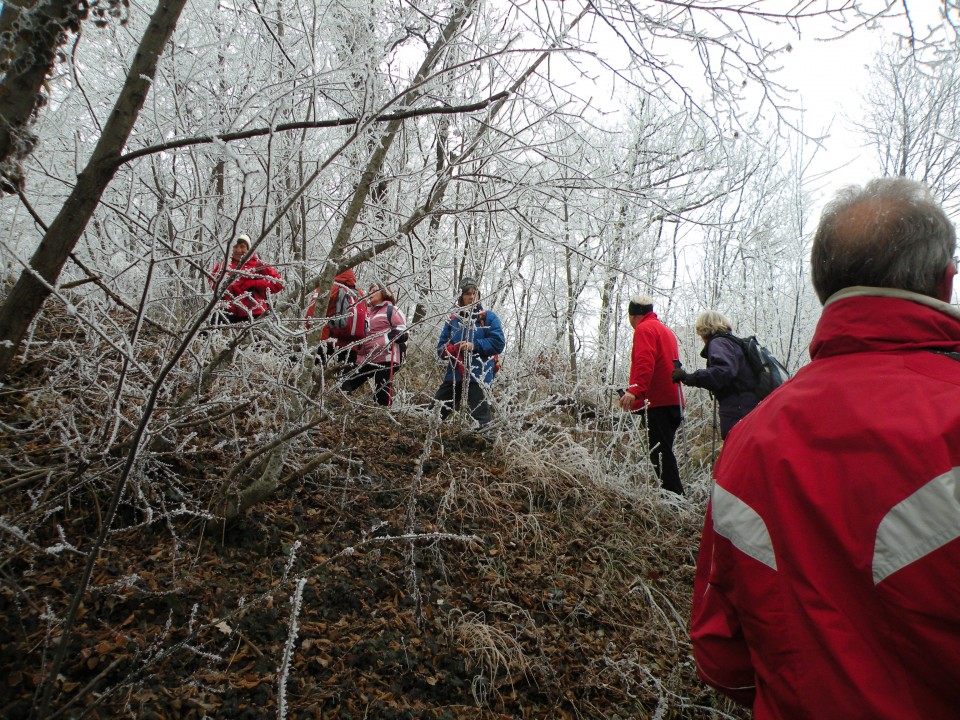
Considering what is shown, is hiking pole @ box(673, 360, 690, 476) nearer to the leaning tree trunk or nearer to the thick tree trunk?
the leaning tree trunk

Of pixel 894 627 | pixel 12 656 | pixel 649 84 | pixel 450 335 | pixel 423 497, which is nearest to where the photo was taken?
pixel 894 627

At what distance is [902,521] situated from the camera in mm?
929

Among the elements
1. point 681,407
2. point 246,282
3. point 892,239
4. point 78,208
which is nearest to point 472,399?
point 681,407

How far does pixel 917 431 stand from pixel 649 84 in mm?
1693

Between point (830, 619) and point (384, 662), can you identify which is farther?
point (384, 662)

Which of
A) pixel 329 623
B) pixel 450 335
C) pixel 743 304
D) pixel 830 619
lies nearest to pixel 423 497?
pixel 329 623

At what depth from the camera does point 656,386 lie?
4.82m

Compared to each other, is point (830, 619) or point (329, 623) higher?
point (830, 619)

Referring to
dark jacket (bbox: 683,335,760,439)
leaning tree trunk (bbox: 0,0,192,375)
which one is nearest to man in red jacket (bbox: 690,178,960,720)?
leaning tree trunk (bbox: 0,0,192,375)

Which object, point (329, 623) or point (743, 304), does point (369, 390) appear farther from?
point (743, 304)

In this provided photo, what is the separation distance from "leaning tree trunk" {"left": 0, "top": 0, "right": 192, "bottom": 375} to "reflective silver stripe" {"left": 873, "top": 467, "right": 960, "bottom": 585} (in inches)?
68.6

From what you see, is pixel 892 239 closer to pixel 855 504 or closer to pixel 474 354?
pixel 855 504

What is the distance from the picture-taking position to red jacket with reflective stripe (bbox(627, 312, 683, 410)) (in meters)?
4.69

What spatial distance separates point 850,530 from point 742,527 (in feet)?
0.61
